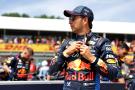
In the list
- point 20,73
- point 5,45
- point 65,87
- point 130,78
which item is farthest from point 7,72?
point 5,45

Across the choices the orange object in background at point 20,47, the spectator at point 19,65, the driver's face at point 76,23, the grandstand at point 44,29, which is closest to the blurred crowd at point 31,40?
the grandstand at point 44,29

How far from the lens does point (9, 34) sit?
3828 cm

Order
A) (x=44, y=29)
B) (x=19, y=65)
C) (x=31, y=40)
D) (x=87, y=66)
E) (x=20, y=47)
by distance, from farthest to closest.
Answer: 1. (x=44, y=29)
2. (x=31, y=40)
3. (x=20, y=47)
4. (x=19, y=65)
5. (x=87, y=66)

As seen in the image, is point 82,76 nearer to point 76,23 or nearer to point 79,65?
point 79,65

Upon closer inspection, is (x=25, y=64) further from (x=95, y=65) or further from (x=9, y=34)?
(x=9, y=34)

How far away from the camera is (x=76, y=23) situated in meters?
4.44

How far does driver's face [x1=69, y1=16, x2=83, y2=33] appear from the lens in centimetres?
443

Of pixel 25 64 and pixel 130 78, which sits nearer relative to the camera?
pixel 130 78

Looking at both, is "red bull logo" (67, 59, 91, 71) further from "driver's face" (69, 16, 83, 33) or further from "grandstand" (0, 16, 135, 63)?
"grandstand" (0, 16, 135, 63)

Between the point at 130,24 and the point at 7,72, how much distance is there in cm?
3297

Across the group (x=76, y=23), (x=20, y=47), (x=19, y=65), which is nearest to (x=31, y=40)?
(x=20, y=47)

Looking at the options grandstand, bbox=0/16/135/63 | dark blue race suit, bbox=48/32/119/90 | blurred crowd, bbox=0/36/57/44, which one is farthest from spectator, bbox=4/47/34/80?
grandstand, bbox=0/16/135/63

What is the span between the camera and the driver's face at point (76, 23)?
4.43 metres

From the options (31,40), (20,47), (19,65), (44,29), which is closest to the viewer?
(19,65)
